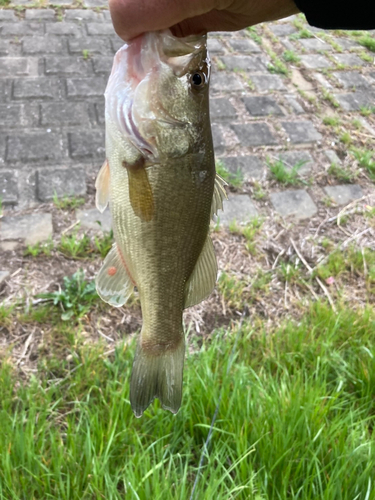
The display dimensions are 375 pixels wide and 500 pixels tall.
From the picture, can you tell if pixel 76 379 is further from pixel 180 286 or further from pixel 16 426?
pixel 180 286

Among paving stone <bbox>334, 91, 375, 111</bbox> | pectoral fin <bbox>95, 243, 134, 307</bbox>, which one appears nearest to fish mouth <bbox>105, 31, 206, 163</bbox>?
pectoral fin <bbox>95, 243, 134, 307</bbox>

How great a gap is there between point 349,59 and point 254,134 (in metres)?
2.13

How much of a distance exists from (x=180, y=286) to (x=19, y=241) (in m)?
1.85

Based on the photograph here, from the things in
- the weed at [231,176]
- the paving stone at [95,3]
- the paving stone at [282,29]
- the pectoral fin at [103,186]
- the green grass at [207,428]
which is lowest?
the green grass at [207,428]

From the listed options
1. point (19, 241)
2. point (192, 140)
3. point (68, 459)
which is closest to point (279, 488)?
point (68, 459)

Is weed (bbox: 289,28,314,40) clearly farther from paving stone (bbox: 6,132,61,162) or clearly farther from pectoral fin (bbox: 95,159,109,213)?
pectoral fin (bbox: 95,159,109,213)

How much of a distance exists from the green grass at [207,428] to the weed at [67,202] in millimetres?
1047

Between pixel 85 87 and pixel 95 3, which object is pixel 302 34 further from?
pixel 85 87

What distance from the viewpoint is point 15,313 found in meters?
2.53

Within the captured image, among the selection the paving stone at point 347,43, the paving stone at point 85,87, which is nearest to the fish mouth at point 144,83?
the paving stone at point 85,87

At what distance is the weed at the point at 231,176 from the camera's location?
11.5 ft

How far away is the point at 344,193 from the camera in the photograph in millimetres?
3613

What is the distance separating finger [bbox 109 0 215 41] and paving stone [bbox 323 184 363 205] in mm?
2625

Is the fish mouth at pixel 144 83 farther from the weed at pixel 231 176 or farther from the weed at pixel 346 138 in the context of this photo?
the weed at pixel 346 138
